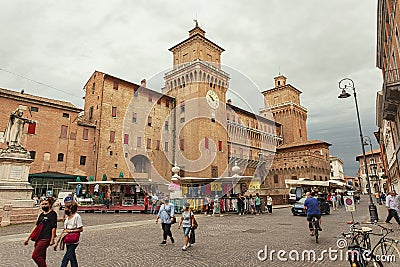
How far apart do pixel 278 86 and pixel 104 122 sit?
5338 cm

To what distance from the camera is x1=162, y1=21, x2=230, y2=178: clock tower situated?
41.0 metres

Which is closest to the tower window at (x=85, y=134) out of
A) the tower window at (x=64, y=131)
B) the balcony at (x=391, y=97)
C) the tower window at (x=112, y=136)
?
the tower window at (x=64, y=131)

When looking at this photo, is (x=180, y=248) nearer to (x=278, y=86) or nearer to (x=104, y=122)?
(x=104, y=122)

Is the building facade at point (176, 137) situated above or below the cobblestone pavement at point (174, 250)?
above

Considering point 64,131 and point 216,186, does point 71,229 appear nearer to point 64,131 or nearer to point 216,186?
point 216,186

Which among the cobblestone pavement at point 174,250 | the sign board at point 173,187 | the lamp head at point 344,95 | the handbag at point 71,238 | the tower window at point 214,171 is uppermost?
the lamp head at point 344,95

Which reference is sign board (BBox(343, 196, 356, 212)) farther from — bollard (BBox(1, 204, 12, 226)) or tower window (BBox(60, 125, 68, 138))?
tower window (BBox(60, 125, 68, 138))

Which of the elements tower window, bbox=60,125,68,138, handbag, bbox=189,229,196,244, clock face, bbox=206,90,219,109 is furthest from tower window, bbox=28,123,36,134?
handbag, bbox=189,229,196,244

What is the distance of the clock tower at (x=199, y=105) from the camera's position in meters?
41.0

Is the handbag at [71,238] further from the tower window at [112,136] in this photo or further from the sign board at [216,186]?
the tower window at [112,136]

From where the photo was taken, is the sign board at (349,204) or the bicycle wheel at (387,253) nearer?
the bicycle wheel at (387,253)

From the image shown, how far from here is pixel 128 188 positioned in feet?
83.9

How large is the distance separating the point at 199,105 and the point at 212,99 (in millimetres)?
2861

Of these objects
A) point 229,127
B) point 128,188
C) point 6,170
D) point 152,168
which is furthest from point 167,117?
point 6,170
